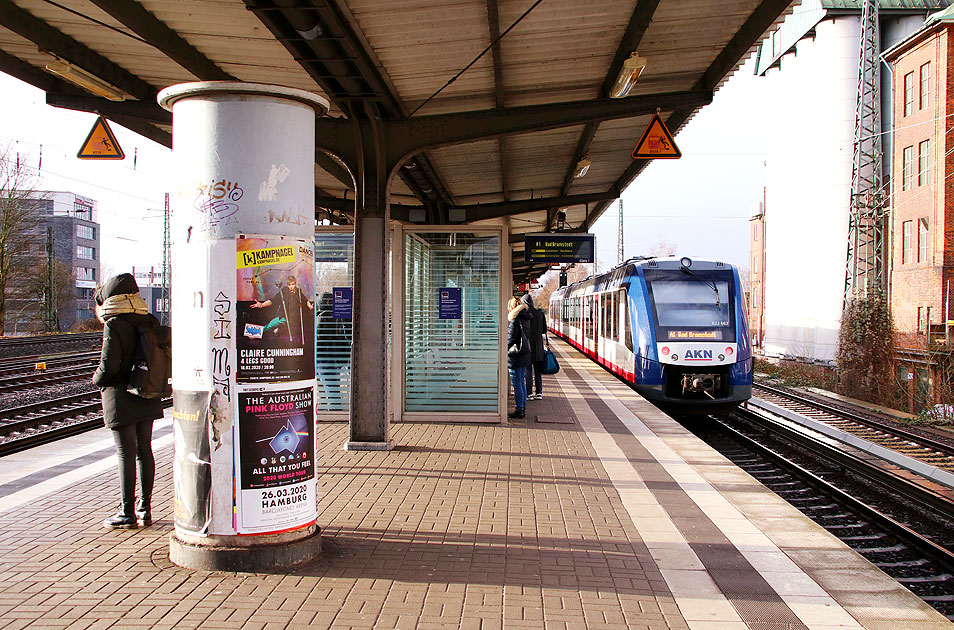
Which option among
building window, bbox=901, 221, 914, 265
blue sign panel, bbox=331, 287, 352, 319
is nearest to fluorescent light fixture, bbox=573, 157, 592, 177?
blue sign panel, bbox=331, 287, 352, 319

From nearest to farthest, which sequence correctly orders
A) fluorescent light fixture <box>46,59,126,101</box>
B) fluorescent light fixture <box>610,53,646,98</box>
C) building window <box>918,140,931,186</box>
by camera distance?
fluorescent light fixture <box>46,59,126,101</box> < fluorescent light fixture <box>610,53,646,98</box> < building window <box>918,140,931,186</box>

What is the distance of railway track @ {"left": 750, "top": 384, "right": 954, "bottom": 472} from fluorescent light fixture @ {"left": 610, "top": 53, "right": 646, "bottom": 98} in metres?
6.92

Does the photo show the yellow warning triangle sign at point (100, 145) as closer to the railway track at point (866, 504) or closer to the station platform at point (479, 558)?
the station platform at point (479, 558)

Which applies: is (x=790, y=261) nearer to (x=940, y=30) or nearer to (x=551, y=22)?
(x=940, y=30)

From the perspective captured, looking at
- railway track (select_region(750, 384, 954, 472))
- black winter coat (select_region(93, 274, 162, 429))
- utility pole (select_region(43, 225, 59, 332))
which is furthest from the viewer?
utility pole (select_region(43, 225, 59, 332))

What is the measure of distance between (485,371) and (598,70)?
425 centimetres

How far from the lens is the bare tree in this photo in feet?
115

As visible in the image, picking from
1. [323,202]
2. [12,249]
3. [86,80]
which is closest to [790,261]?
[323,202]

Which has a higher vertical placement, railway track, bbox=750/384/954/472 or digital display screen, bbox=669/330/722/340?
digital display screen, bbox=669/330/722/340

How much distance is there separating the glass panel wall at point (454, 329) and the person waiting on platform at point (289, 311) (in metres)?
5.60

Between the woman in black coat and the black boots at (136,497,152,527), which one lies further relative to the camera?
the black boots at (136,497,152,527)

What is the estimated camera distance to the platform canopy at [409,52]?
6277mm

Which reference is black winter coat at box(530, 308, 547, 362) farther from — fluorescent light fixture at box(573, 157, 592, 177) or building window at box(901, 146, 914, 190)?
building window at box(901, 146, 914, 190)

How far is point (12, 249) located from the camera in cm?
3566
